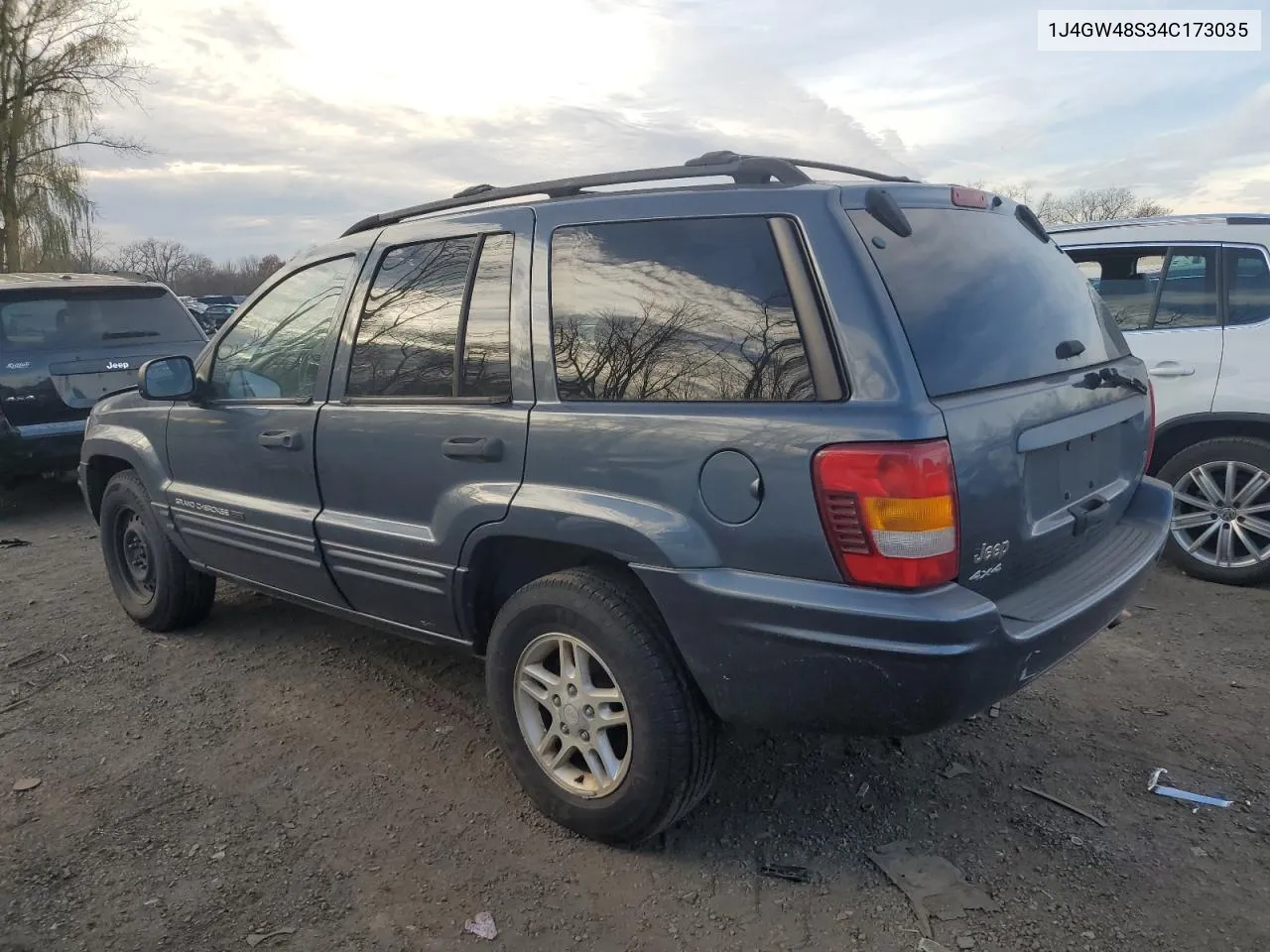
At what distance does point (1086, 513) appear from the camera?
2867 millimetres

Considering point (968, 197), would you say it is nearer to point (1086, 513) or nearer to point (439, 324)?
point (1086, 513)

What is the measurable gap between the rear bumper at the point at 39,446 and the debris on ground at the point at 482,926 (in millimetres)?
5982

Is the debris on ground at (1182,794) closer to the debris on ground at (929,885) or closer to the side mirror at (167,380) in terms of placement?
the debris on ground at (929,885)

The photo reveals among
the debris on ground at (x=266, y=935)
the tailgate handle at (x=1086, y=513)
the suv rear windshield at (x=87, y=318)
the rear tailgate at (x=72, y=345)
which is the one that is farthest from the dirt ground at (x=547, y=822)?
the suv rear windshield at (x=87, y=318)

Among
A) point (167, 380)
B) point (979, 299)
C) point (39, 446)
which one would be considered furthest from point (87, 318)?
point (979, 299)

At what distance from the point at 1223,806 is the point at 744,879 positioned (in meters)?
1.55

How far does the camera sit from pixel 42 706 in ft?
12.9

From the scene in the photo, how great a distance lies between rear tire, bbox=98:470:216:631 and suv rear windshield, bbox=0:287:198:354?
301 centimetres

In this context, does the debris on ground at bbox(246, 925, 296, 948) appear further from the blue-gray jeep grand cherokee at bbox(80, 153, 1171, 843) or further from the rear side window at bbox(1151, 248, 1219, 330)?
the rear side window at bbox(1151, 248, 1219, 330)

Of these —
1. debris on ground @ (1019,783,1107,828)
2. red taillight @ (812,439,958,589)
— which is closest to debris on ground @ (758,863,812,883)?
debris on ground @ (1019,783,1107,828)

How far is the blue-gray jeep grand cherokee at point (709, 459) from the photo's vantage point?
2309 mm

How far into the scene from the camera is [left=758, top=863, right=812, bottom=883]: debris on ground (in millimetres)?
2699

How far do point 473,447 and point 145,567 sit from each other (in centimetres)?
269

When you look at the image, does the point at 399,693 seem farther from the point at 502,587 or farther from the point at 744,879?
the point at 744,879
